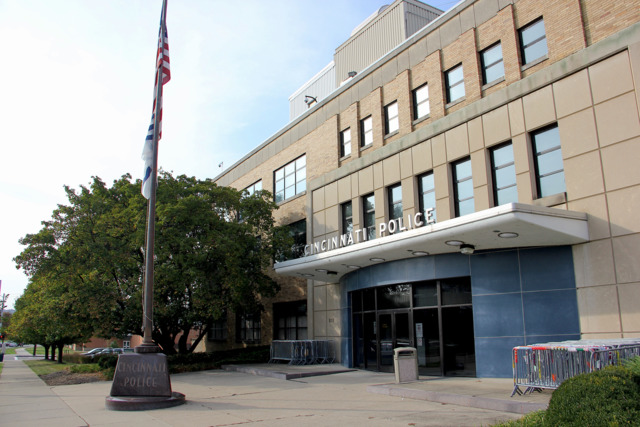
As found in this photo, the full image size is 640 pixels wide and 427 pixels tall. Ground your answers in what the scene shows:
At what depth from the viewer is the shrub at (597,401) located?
6221 mm

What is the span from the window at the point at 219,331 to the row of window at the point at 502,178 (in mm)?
19020

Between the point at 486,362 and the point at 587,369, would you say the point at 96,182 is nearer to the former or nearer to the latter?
the point at 486,362

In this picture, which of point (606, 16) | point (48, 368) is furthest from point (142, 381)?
point (48, 368)

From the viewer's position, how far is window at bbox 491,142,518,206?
1573cm

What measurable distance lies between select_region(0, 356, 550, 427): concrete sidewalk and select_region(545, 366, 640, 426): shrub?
2344mm

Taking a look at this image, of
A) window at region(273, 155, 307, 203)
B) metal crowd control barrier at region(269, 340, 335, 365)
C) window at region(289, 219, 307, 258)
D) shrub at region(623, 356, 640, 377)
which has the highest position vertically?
window at region(273, 155, 307, 203)

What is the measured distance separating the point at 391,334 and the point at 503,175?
7.08m

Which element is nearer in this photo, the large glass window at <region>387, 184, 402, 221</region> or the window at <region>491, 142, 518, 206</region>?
the window at <region>491, 142, 518, 206</region>

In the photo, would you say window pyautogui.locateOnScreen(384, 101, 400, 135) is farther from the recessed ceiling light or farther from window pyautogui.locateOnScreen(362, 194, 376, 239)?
the recessed ceiling light

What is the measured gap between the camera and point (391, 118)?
21.2 metres

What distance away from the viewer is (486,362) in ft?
50.3

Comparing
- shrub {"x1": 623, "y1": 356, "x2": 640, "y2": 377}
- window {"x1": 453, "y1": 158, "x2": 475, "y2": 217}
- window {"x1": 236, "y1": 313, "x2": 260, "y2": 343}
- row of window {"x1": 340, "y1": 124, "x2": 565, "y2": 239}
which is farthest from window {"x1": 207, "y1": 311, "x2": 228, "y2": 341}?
shrub {"x1": 623, "y1": 356, "x2": 640, "y2": 377}

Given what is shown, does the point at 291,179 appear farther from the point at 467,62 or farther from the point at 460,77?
the point at 467,62

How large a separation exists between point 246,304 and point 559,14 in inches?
755
